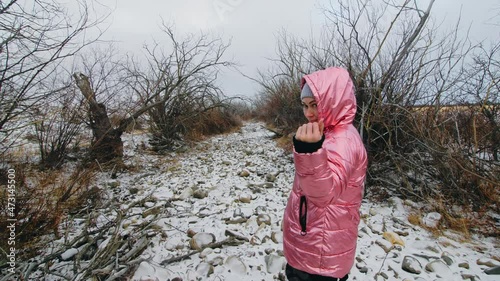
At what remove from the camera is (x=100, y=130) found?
5.60 m

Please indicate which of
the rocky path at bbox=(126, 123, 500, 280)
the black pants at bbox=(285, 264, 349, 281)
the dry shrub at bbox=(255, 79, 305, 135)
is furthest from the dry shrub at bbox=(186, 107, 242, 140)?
the black pants at bbox=(285, 264, 349, 281)

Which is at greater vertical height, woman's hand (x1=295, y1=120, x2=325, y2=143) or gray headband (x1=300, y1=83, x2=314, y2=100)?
gray headband (x1=300, y1=83, x2=314, y2=100)

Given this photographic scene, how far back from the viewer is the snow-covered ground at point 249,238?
7.47 feet

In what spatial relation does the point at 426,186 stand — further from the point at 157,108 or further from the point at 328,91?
the point at 157,108

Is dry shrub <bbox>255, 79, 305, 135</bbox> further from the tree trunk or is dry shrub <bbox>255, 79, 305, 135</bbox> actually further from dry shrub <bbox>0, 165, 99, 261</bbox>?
dry shrub <bbox>0, 165, 99, 261</bbox>

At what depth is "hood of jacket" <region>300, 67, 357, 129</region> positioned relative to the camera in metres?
1.27

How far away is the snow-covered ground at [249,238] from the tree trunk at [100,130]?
91 cm

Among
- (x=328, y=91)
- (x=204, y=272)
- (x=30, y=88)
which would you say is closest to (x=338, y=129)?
(x=328, y=91)

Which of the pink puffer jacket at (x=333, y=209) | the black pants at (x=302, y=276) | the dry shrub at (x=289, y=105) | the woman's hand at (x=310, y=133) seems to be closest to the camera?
the woman's hand at (x=310, y=133)

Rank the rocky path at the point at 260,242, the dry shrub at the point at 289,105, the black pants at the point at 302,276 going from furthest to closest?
the dry shrub at the point at 289,105 < the rocky path at the point at 260,242 < the black pants at the point at 302,276

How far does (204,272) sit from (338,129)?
194cm

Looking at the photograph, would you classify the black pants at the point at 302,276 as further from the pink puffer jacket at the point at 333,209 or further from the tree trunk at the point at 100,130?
the tree trunk at the point at 100,130

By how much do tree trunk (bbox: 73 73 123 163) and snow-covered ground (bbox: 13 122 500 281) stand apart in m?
0.91

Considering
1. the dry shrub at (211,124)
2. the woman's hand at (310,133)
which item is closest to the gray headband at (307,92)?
the woman's hand at (310,133)
